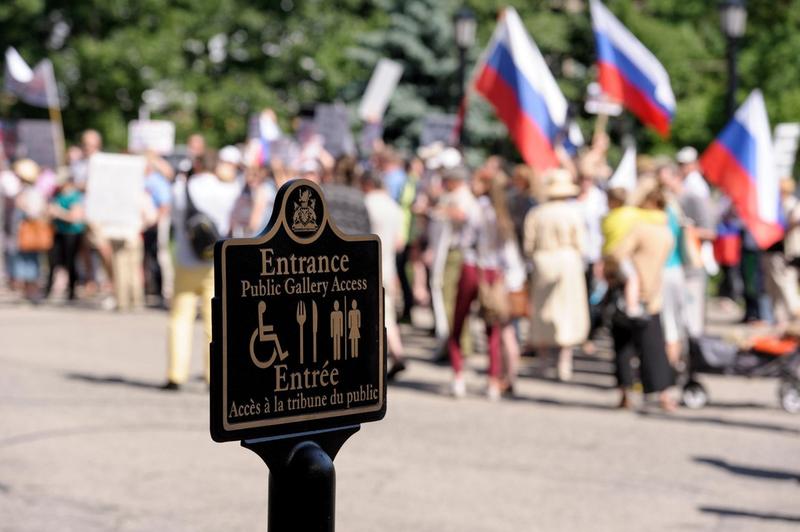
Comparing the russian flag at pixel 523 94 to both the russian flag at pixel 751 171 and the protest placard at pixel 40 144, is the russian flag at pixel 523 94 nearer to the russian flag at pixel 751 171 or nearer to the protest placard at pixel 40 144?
the russian flag at pixel 751 171

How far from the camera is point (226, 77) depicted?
37.3 m

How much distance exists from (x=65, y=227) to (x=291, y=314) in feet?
47.7

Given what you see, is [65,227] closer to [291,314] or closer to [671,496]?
[671,496]

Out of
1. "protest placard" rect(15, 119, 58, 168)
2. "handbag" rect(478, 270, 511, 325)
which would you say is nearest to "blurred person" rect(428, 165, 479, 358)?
"handbag" rect(478, 270, 511, 325)

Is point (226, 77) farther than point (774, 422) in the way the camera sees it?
Yes

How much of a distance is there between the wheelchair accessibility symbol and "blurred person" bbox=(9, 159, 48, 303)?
47.8 feet

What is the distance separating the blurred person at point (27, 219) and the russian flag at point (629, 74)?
681cm

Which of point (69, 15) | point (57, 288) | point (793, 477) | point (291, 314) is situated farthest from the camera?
point (69, 15)

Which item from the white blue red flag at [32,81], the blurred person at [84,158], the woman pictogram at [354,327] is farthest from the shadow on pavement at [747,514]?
the white blue red flag at [32,81]

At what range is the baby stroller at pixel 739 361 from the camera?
11336 millimetres

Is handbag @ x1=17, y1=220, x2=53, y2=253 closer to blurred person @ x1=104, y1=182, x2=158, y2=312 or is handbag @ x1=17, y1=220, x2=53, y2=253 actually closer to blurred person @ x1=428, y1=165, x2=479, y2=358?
blurred person @ x1=104, y1=182, x2=158, y2=312

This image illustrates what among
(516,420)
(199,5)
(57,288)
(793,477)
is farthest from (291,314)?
(199,5)

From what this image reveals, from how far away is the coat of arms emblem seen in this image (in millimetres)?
3879

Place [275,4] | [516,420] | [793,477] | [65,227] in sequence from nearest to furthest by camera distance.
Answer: [793,477] < [516,420] < [65,227] < [275,4]
